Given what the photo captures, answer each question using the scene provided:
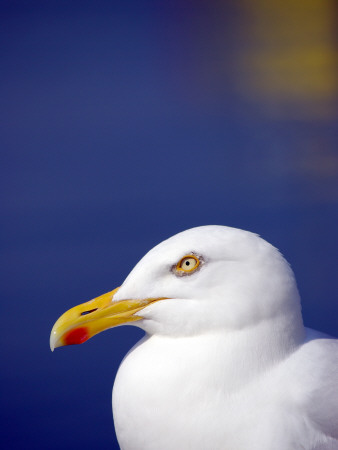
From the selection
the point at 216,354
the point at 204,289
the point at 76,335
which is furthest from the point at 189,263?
the point at 76,335

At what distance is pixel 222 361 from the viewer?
1454 millimetres

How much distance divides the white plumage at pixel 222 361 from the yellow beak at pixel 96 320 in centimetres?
2

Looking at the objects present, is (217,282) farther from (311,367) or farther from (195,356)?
(311,367)

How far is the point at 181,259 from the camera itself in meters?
1.48

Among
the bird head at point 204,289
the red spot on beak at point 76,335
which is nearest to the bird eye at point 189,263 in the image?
the bird head at point 204,289

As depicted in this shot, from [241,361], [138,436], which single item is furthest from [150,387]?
[241,361]

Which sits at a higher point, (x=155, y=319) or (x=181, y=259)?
(x=181, y=259)

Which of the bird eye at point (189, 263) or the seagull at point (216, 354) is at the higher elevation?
the bird eye at point (189, 263)

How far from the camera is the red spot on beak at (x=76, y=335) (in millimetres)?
1519

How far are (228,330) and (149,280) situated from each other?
210 mm

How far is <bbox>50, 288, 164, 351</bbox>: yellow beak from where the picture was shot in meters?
1.50

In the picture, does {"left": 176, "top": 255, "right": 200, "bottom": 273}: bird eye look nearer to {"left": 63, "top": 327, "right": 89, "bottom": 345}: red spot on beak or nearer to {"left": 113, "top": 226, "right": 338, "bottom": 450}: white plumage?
{"left": 113, "top": 226, "right": 338, "bottom": 450}: white plumage

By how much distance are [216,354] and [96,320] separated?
288 mm

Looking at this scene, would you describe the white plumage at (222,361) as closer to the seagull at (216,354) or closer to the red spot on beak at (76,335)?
the seagull at (216,354)
